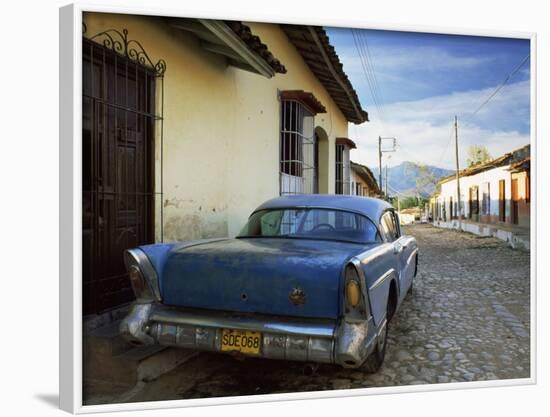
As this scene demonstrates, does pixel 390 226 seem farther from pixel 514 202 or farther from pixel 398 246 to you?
pixel 514 202

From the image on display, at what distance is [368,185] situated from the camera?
524 cm

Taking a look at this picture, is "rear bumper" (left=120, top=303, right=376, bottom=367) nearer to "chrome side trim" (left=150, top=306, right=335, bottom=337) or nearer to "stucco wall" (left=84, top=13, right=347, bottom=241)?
"chrome side trim" (left=150, top=306, right=335, bottom=337)

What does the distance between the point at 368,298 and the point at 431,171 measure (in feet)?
6.45

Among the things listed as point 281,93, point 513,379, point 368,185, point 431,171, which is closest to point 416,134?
point 431,171

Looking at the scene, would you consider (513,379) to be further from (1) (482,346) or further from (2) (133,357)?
(2) (133,357)

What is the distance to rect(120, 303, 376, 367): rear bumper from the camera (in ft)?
8.39

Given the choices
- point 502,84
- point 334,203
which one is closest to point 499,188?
point 502,84

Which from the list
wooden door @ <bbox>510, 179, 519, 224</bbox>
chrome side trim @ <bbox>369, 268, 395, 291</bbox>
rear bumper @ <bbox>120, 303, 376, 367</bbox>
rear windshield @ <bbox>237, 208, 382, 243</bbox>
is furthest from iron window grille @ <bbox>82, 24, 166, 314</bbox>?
wooden door @ <bbox>510, 179, 519, 224</bbox>

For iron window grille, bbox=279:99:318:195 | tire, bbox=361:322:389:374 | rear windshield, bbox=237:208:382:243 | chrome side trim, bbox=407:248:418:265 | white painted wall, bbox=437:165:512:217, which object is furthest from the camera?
iron window grille, bbox=279:99:318:195

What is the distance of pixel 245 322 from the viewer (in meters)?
2.71

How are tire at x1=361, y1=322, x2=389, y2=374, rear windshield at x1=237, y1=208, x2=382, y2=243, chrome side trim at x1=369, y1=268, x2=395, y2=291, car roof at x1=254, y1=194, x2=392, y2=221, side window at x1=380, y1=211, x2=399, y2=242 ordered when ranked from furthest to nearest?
1. side window at x1=380, y1=211, x2=399, y2=242
2. car roof at x1=254, y1=194, x2=392, y2=221
3. rear windshield at x1=237, y1=208, x2=382, y2=243
4. tire at x1=361, y1=322, x2=389, y2=374
5. chrome side trim at x1=369, y1=268, x2=395, y2=291

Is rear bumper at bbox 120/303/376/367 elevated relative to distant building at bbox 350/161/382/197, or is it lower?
lower

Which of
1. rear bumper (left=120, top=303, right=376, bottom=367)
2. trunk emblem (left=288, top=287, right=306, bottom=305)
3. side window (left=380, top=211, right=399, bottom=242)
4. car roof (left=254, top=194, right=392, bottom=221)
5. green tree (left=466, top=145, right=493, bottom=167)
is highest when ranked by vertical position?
green tree (left=466, top=145, right=493, bottom=167)

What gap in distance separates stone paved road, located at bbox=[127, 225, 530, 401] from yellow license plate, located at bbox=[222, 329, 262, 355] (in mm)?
571
